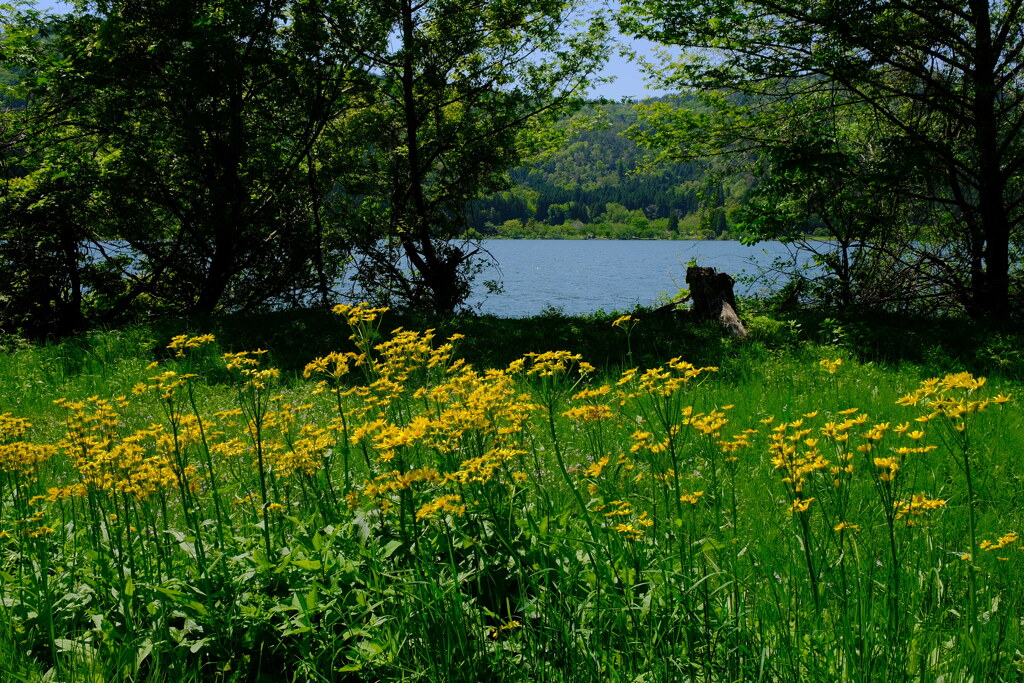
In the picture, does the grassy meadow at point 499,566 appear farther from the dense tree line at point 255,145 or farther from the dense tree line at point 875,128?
the dense tree line at point 255,145

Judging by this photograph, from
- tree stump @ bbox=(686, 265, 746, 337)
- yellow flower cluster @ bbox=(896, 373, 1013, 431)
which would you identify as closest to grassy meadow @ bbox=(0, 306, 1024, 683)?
yellow flower cluster @ bbox=(896, 373, 1013, 431)

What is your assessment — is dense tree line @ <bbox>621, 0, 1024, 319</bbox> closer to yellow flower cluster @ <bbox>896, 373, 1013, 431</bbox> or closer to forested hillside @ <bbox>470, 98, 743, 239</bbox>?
Answer: forested hillside @ <bbox>470, 98, 743, 239</bbox>

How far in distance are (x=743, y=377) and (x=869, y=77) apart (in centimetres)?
516

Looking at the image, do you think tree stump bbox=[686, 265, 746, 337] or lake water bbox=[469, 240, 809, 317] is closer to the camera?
tree stump bbox=[686, 265, 746, 337]

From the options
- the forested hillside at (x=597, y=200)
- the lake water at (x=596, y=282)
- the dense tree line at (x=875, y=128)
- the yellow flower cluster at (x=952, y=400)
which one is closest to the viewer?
the yellow flower cluster at (x=952, y=400)

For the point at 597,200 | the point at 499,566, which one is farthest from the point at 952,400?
the point at 597,200

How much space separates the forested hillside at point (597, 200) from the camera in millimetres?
11562

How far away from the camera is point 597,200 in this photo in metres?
75.5

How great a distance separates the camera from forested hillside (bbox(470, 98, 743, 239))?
11562mm

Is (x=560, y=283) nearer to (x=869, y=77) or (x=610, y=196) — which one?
(x=869, y=77)

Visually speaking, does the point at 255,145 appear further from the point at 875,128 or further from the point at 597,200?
the point at 597,200

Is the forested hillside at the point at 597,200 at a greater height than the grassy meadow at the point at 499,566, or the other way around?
the forested hillside at the point at 597,200

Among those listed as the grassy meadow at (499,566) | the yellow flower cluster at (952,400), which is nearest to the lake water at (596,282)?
the grassy meadow at (499,566)

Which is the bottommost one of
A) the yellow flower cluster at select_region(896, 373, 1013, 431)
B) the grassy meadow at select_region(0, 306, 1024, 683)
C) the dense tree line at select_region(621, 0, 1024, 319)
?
the grassy meadow at select_region(0, 306, 1024, 683)
